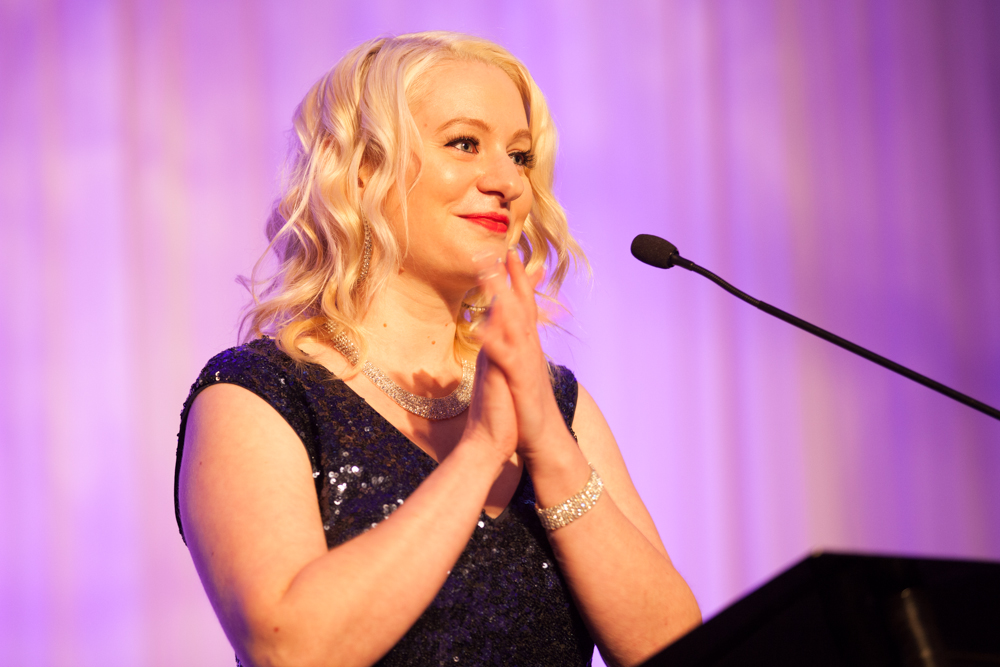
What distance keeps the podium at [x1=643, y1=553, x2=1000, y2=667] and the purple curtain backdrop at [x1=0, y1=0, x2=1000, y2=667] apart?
191cm

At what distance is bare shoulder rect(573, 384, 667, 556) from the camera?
1.39 meters

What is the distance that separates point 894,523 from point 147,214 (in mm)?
2690

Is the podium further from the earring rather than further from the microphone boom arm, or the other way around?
the earring

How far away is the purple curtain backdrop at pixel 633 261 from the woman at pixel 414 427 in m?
1.12

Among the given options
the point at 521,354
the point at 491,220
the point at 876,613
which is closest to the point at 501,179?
the point at 491,220

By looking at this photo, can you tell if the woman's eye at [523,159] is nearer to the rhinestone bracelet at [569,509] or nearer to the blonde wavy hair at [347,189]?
the blonde wavy hair at [347,189]

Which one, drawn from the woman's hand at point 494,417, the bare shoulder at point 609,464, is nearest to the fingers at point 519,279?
the woman's hand at point 494,417

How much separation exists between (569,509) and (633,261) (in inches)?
66.5

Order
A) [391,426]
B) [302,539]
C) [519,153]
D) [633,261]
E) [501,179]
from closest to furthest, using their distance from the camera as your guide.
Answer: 1. [302,539]
2. [391,426]
3. [501,179]
4. [519,153]
5. [633,261]

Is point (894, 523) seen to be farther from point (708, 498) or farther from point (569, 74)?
point (569, 74)

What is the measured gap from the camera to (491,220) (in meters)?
1.40

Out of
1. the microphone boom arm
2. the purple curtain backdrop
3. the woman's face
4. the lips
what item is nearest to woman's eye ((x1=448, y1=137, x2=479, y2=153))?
the woman's face

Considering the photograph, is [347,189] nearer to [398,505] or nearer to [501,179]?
[501,179]

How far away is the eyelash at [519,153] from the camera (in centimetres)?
140
